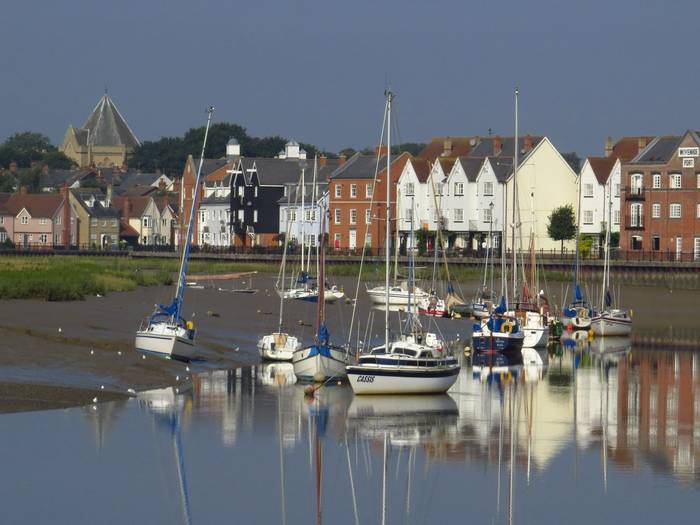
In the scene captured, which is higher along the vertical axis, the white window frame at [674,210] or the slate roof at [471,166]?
the slate roof at [471,166]

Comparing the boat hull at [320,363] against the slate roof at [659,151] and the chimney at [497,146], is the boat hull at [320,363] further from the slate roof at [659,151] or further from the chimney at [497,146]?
the chimney at [497,146]

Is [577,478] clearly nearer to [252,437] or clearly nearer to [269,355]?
[252,437]

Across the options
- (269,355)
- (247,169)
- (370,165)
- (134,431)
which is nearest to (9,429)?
(134,431)

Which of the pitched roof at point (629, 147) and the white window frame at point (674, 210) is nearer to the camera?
the white window frame at point (674, 210)

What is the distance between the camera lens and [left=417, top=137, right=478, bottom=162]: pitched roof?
395 feet

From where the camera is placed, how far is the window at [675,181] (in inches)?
3873

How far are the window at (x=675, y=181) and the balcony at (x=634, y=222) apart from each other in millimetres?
3163

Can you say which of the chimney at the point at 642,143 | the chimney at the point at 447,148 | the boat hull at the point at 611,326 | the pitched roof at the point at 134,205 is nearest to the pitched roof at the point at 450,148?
the chimney at the point at 447,148

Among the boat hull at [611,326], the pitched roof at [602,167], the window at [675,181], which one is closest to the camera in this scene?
the boat hull at [611,326]

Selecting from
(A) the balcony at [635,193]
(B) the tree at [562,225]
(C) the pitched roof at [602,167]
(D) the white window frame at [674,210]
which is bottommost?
(B) the tree at [562,225]

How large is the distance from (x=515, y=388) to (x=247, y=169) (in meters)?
89.6

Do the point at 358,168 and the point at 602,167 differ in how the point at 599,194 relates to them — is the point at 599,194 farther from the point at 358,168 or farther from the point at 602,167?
the point at 358,168

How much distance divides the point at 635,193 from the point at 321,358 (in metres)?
63.3

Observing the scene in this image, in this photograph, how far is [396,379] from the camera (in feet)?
125
